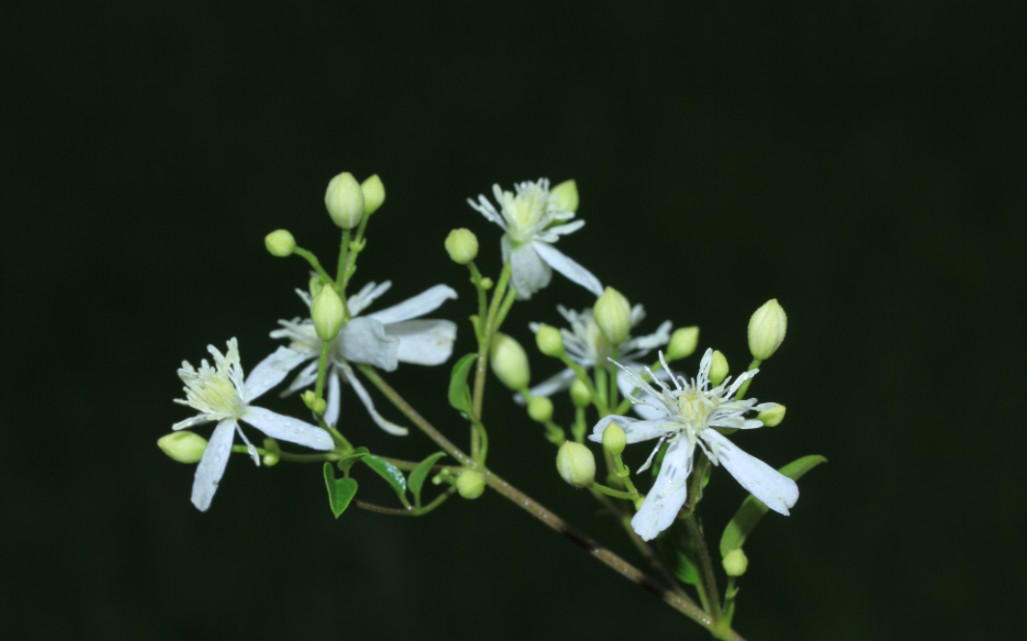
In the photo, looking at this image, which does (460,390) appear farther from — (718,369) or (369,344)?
(718,369)

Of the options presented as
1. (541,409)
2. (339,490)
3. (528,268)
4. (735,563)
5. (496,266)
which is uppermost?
(496,266)

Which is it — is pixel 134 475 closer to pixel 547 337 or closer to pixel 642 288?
pixel 642 288

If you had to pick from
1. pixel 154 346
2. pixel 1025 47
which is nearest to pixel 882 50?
pixel 1025 47

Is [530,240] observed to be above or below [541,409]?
above

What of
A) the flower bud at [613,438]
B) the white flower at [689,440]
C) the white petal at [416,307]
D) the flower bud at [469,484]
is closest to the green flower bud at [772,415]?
the white flower at [689,440]

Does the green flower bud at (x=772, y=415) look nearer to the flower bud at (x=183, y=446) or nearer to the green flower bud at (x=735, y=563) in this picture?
the green flower bud at (x=735, y=563)

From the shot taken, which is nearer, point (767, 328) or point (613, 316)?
point (767, 328)

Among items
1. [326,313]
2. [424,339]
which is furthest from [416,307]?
[326,313]

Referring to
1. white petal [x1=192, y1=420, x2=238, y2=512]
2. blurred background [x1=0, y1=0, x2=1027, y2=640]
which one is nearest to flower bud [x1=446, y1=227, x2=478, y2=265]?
white petal [x1=192, y1=420, x2=238, y2=512]

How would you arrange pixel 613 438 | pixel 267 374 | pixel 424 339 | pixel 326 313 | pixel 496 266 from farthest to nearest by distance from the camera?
pixel 496 266 → pixel 424 339 → pixel 267 374 → pixel 326 313 → pixel 613 438
